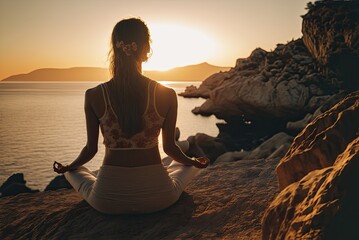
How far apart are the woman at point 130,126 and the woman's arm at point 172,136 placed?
0.04 feet

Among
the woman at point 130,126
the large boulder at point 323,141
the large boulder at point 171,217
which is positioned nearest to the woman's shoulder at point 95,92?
the woman at point 130,126

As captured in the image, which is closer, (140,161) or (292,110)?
(140,161)

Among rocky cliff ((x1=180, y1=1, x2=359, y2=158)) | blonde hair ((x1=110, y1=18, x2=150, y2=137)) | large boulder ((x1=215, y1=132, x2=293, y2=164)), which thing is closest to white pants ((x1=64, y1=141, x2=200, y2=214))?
blonde hair ((x1=110, y1=18, x2=150, y2=137))

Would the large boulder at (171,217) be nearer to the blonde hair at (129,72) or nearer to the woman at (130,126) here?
the woman at (130,126)

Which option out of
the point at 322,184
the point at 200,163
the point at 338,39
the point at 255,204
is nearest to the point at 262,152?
the point at 200,163

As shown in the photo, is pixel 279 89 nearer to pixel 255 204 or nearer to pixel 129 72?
pixel 255 204

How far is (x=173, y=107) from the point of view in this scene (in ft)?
13.5

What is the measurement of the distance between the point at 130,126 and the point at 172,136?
1.88ft

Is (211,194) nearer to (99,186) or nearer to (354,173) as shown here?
(99,186)

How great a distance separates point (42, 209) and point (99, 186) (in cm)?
138

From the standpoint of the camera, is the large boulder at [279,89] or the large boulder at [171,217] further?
the large boulder at [279,89]

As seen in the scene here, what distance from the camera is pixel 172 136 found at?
4.27 m

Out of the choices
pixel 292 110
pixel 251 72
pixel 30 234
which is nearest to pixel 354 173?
pixel 30 234

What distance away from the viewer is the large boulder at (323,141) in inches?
114
